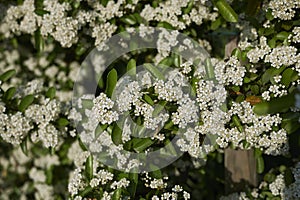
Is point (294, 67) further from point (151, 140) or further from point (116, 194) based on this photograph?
point (116, 194)

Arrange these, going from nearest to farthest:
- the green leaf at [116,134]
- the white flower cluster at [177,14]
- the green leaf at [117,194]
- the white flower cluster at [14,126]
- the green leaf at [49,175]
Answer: the green leaf at [117,194], the green leaf at [116,134], the white flower cluster at [14,126], the white flower cluster at [177,14], the green leaf at [49,175]

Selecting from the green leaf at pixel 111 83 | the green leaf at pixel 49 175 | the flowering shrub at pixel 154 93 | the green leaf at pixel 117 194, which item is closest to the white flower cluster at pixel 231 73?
the flowering shrub at pixel 154 93

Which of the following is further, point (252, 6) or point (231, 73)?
point (252, 6)

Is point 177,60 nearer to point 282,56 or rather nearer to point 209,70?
point 209,70

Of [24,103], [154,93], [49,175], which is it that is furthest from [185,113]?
[49,175]

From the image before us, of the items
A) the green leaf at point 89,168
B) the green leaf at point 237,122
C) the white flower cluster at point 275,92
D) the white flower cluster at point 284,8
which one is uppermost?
the white flower cluster at point 284,8

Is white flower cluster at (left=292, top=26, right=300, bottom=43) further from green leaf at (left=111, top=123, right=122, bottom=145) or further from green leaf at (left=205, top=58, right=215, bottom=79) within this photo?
green leaf at (left=111, top=123, right=122, bottom=145)

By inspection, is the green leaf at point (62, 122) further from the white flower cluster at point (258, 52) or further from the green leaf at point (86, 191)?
the white flower cluster at point (258, 52)
